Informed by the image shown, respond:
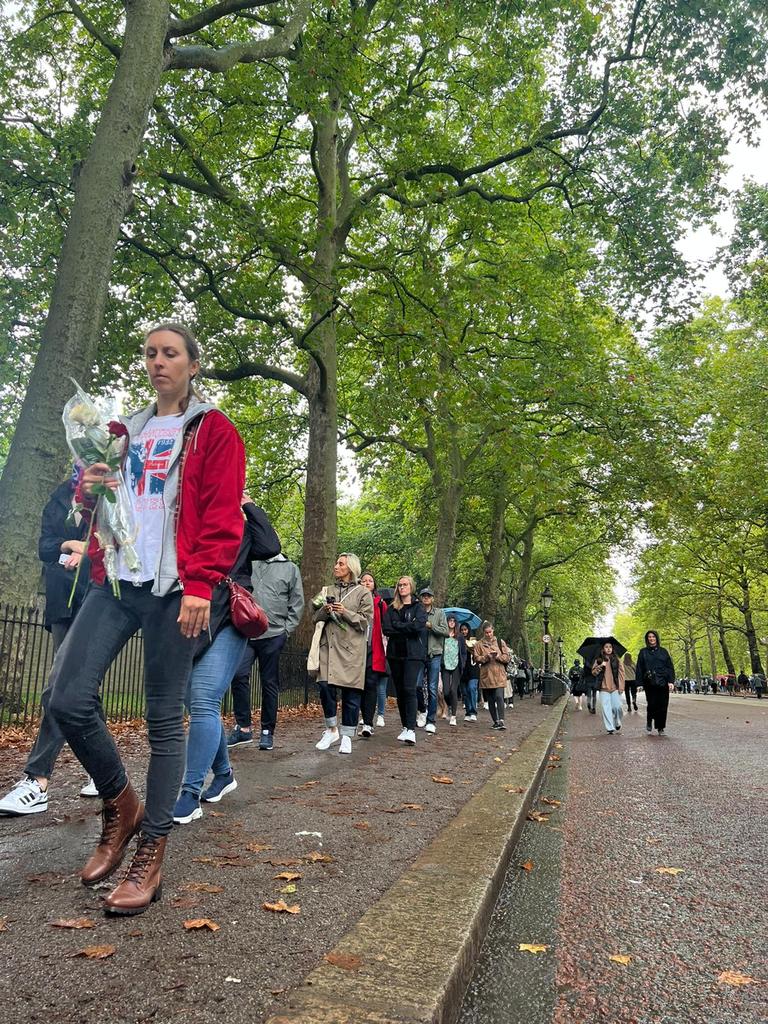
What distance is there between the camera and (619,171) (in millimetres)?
13734

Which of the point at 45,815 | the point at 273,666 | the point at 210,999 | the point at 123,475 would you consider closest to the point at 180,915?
the point at 210,999

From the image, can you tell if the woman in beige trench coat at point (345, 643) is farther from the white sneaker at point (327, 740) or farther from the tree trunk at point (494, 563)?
the tree trunk at point (494, 563)

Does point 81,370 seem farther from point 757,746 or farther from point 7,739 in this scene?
point 757,746

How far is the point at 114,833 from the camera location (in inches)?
118

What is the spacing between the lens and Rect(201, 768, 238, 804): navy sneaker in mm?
4777

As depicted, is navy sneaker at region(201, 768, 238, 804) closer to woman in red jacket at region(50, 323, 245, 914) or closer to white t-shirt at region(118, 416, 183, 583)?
woman in red jacket at region(50, 323, 245, 914)

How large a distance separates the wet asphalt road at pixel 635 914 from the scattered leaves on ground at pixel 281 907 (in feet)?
2.26

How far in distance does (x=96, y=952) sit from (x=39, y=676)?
741 cm

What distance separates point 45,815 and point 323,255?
41.0ft

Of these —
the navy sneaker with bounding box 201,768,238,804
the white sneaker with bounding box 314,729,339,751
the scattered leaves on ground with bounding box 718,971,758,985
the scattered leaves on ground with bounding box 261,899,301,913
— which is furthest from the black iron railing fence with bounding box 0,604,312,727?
the scattered leaves on ground with bounding box 718,971,758,985

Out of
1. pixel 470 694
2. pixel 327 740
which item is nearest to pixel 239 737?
pixel 327 740

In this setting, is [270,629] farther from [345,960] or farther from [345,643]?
[345,960]

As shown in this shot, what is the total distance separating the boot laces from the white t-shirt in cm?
97

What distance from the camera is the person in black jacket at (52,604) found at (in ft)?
13.6
